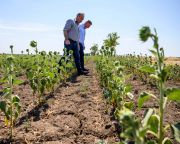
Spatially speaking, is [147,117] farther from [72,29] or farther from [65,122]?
[72,29]

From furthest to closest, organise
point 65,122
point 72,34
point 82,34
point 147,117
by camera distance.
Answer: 1. point 82,34
2. point 72,34
3. point 65,122
4. point 147,117

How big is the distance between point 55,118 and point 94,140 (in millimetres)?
1122

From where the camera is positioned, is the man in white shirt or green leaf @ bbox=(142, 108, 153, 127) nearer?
green leaf @ bbox=(142, 108, 153, 127)

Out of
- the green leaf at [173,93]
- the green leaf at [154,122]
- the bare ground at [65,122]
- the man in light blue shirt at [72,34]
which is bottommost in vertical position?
the bare ground at [65,122]

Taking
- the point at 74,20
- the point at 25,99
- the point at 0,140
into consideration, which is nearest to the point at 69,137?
the point at 0,140

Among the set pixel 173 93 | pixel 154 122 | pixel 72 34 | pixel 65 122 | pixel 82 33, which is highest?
pixel 82 33

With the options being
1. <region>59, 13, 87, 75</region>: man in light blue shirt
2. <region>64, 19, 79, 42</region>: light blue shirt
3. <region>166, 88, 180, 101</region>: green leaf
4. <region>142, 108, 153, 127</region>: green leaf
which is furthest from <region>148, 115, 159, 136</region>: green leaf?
<region>64, 19, 79, 42</region>: light blue shirt

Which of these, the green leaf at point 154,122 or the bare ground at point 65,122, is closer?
the green leaf at point 154,122

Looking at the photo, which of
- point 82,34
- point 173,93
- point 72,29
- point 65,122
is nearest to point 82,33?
point 82,34

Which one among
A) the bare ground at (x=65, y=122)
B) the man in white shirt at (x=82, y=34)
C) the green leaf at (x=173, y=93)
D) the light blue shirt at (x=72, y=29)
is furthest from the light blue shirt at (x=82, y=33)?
the green leaf at (x=173, y=93)

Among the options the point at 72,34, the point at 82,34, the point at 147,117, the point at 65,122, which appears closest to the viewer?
the point at 147,117

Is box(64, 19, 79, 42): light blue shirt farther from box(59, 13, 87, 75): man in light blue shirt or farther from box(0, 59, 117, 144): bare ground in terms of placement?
box(0, 59, 117, 144): bare ground

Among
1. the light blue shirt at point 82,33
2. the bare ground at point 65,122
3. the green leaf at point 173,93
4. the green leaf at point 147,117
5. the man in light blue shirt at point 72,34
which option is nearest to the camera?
the green leaf at point 147,117

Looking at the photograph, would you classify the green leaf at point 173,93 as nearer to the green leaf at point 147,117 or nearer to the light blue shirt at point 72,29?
the green leaf at point 147,117
